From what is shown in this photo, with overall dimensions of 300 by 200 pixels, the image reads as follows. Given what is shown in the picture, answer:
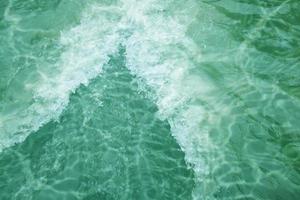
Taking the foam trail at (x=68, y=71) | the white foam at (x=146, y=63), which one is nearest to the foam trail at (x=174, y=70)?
the white foam at (x=146, y=63)

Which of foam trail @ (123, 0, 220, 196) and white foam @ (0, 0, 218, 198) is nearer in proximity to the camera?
foam trail @ (123, 0, 220, 196)

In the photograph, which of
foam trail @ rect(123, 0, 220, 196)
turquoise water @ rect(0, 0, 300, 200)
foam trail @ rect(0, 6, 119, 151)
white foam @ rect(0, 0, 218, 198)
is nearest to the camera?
turquoise water @ rect(0, 0, 300, 200)

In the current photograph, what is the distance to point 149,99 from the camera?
Result: 1219 cm

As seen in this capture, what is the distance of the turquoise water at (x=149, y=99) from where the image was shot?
10.5 m

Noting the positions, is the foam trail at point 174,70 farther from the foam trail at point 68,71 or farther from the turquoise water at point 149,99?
the foam trail at point 68,71

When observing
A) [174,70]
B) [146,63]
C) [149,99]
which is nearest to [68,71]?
[146,63]

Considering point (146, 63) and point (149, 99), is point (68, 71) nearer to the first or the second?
point (146, 63)

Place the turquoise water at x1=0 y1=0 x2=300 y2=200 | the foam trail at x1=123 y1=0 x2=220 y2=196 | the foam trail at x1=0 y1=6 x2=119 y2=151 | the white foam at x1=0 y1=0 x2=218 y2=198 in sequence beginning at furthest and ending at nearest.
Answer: the foam trail at x1=0 y1=6 x2=119 y2=151 → the white foam at x1=0 y1=0 x2=218 y2=198 → the foam trail at x1=123 y1=0 x2=220 y2=196 → the turquoise water at x1=0 y1=0 x2=300 y2=200

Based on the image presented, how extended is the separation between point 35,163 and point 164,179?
345 cm

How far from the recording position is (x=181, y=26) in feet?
46.6

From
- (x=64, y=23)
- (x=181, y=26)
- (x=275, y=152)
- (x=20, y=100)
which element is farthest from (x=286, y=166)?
(x=64, y=23)

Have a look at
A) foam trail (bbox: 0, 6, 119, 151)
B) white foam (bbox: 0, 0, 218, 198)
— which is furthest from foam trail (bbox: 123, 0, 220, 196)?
foam trail (bbox: 0, 6, 119, 151)

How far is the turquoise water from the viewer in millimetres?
10469

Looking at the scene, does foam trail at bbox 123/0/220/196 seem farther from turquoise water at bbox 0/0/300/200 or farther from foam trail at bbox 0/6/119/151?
foam trail at bbox 0/6/119/151
